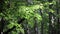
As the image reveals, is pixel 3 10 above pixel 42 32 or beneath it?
above

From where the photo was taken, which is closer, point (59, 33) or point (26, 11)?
point (26, 11)

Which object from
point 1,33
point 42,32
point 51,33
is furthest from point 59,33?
point 1,33

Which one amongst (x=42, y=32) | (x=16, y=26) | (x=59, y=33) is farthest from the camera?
(x=59, y=33)

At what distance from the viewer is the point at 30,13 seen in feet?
9.58

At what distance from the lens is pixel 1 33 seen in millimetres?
3367

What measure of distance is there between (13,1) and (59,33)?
5186 millimetres

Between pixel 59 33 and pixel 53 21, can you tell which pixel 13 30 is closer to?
pixel 53 21

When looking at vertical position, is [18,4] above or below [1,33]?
above

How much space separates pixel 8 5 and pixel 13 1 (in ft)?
0.39

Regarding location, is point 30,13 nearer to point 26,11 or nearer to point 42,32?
point 26,11

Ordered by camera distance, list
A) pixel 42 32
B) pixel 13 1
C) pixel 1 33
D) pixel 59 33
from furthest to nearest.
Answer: pixel 59 33
pixel 42 32
pixel 1 33
pixel 13 1

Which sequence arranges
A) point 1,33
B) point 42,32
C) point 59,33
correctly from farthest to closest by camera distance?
point 59,33 → point 42,32 → point 1,33

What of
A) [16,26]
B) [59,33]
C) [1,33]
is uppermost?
[16,26]

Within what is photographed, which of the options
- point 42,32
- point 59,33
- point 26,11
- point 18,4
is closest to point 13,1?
point 18,4
